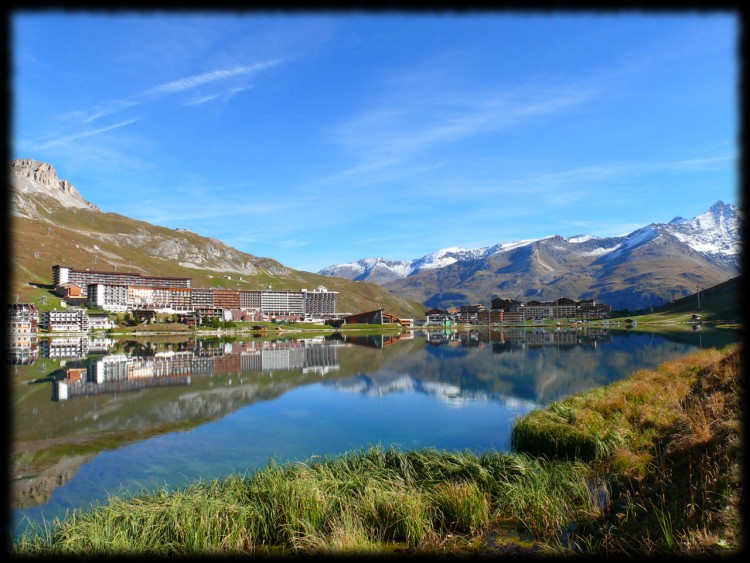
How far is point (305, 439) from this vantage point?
21297 mm

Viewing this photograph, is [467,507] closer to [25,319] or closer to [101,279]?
[25,319]

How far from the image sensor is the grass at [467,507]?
748 centimetres

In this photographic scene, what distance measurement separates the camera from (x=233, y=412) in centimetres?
2930

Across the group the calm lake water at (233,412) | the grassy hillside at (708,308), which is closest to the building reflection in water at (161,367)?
the calm lake water at (233,412)

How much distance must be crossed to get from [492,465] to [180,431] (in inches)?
678

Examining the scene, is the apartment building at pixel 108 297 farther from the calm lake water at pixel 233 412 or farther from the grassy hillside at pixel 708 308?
the grassy hillside at pixel 708 308

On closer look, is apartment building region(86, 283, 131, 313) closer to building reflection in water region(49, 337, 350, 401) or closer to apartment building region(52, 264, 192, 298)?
apartment building region(52, 264, 192, 298)

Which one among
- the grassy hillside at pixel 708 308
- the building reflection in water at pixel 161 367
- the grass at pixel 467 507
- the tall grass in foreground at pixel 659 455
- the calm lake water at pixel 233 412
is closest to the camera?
the tall grass in foreground at pixel 659 455

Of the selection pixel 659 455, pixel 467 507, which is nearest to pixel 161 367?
pixel 467 507

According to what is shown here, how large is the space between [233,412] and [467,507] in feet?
74.7

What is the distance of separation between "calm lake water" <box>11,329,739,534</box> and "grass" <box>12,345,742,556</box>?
4539 mm

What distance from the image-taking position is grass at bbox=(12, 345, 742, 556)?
7.48 metres

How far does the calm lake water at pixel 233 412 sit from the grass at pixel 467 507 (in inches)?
179

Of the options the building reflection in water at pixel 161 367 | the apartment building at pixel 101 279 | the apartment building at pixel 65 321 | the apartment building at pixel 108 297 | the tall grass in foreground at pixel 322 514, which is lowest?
the building reflection in water at pixel 161 367
